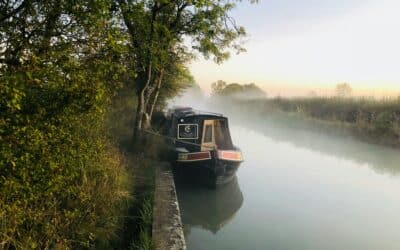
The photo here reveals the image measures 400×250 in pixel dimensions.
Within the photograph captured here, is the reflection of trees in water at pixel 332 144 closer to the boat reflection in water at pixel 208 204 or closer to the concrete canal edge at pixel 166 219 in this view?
the boat reflection in water at pixel 208 204

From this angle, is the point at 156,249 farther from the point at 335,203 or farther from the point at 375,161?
the point at 375,161

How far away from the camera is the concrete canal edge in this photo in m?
4.77

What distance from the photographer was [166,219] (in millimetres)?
5535

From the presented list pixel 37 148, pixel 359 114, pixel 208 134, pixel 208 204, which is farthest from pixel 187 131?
pixel 359 114

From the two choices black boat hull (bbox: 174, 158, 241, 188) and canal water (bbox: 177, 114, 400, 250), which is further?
black boat hull (bbox: 174, 158, 241, 188)

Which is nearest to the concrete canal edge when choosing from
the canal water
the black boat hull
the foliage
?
the canal water

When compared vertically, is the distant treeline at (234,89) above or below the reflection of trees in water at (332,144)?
above

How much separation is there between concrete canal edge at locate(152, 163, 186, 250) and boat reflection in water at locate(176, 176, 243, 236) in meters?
0.75

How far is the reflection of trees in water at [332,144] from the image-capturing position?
1289 centimetres

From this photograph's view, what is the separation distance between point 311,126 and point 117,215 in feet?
59.4

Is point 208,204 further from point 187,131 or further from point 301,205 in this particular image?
point 187,131

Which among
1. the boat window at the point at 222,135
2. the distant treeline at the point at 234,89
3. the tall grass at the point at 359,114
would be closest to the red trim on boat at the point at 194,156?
the boat window at the point at 222,135

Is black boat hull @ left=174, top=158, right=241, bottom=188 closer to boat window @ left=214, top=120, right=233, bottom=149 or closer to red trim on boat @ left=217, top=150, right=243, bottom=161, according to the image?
red trim on boat @ left=217, top=150, right=243, bottom=161

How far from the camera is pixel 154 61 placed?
8.77 metres
